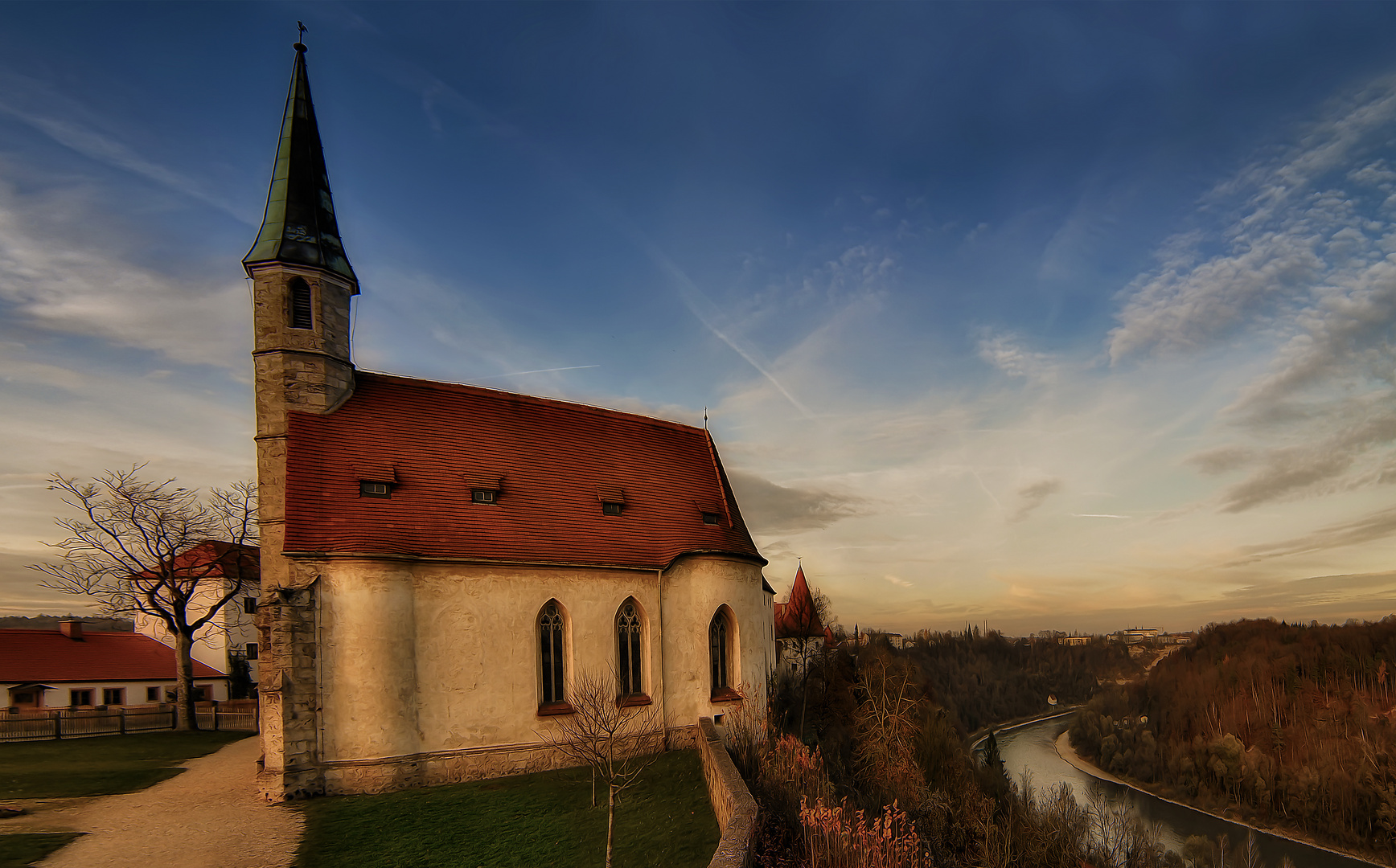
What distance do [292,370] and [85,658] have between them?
1308 inches

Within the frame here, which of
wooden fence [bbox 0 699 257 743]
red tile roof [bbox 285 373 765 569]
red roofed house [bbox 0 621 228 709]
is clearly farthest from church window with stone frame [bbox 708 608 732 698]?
red roofed house [bbox 0 621 228 709]

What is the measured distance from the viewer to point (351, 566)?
17828 mm

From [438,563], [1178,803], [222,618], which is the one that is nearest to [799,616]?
[438,563]

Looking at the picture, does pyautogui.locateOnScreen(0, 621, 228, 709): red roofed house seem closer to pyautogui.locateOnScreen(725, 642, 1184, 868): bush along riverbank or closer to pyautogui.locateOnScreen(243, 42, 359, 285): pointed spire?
pyautogui.locateOnScreen(243, 42, 359, 285): pointed spire

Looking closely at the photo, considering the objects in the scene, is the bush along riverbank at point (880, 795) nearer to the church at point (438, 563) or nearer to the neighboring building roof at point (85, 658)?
the church at point (438, 563)

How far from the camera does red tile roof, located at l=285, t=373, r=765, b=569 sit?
1888 centimetres

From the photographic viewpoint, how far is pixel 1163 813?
202 ft

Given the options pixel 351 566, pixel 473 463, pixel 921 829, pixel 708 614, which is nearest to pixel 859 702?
pixel 708 614

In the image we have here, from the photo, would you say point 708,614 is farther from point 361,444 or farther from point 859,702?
point 859,702

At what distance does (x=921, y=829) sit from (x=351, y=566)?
1526 centimetres

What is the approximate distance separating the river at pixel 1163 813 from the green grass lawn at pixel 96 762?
5329cm

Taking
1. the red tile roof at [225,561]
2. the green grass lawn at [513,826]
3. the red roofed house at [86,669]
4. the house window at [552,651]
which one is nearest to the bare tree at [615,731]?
the house window at [552,651]

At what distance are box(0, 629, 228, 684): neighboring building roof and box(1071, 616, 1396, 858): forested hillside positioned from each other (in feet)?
266

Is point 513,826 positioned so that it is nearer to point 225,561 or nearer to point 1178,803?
point 225,561
